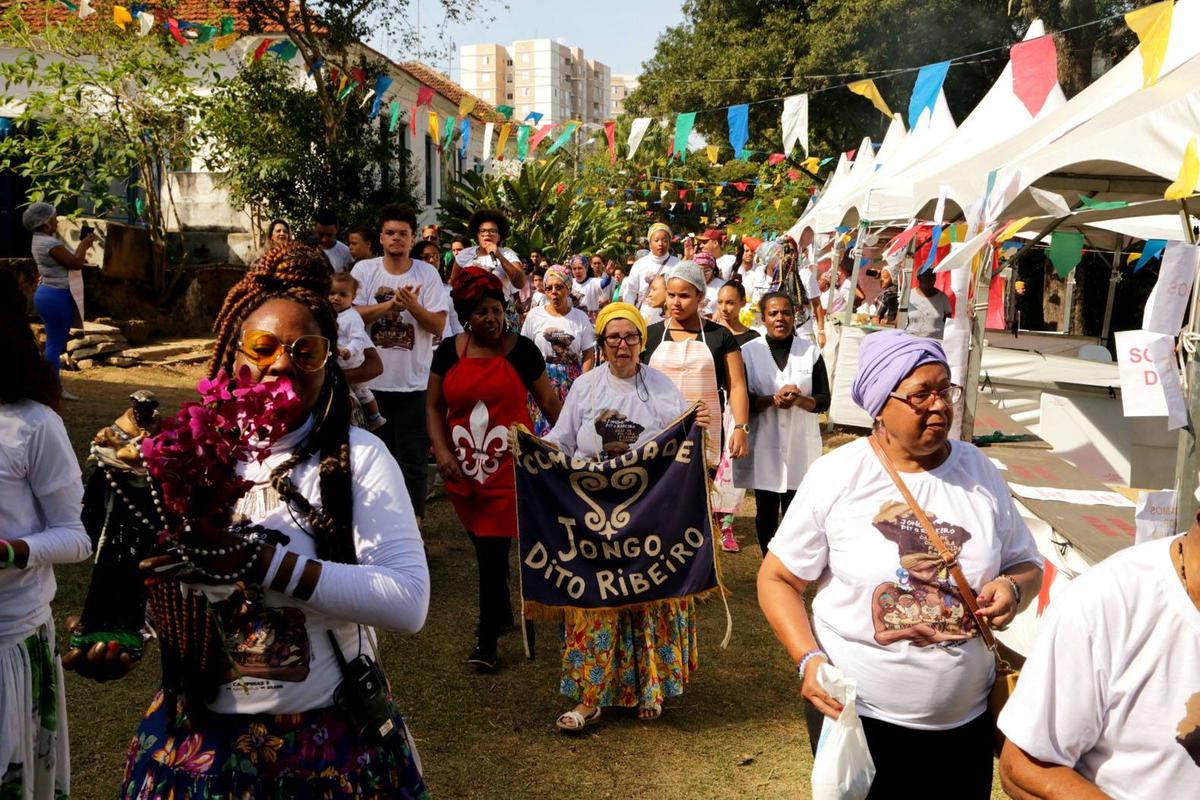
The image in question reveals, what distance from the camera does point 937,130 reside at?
45.8 feet

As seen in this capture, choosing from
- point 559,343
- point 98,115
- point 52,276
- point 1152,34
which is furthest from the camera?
point 98,115

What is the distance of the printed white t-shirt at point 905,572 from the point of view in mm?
2996

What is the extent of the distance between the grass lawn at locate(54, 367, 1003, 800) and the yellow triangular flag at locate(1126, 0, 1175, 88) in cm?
354

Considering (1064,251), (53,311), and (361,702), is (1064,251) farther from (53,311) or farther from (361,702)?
(53,311)

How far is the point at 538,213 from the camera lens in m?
26.0

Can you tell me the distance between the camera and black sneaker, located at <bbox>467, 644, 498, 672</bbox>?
579cm

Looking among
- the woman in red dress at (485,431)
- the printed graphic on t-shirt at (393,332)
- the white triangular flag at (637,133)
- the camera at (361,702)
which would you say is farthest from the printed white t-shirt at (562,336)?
the white triangular flag at (637,133)

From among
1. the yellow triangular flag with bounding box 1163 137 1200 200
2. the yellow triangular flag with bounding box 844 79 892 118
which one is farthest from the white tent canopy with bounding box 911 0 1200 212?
the yellow triangular flag with bounding box 844 79 892 118

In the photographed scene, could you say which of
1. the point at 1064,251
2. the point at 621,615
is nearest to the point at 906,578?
the point at 621,615

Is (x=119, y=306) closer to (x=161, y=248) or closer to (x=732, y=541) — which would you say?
(x=161, y=248)

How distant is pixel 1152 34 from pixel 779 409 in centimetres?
287

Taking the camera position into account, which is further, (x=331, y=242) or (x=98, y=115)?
(x=98, y=115)

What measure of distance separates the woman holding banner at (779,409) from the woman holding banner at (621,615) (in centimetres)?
165

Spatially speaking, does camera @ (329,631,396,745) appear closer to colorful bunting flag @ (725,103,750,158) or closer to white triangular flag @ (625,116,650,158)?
white triangular flag @ (625,116,650,158)
